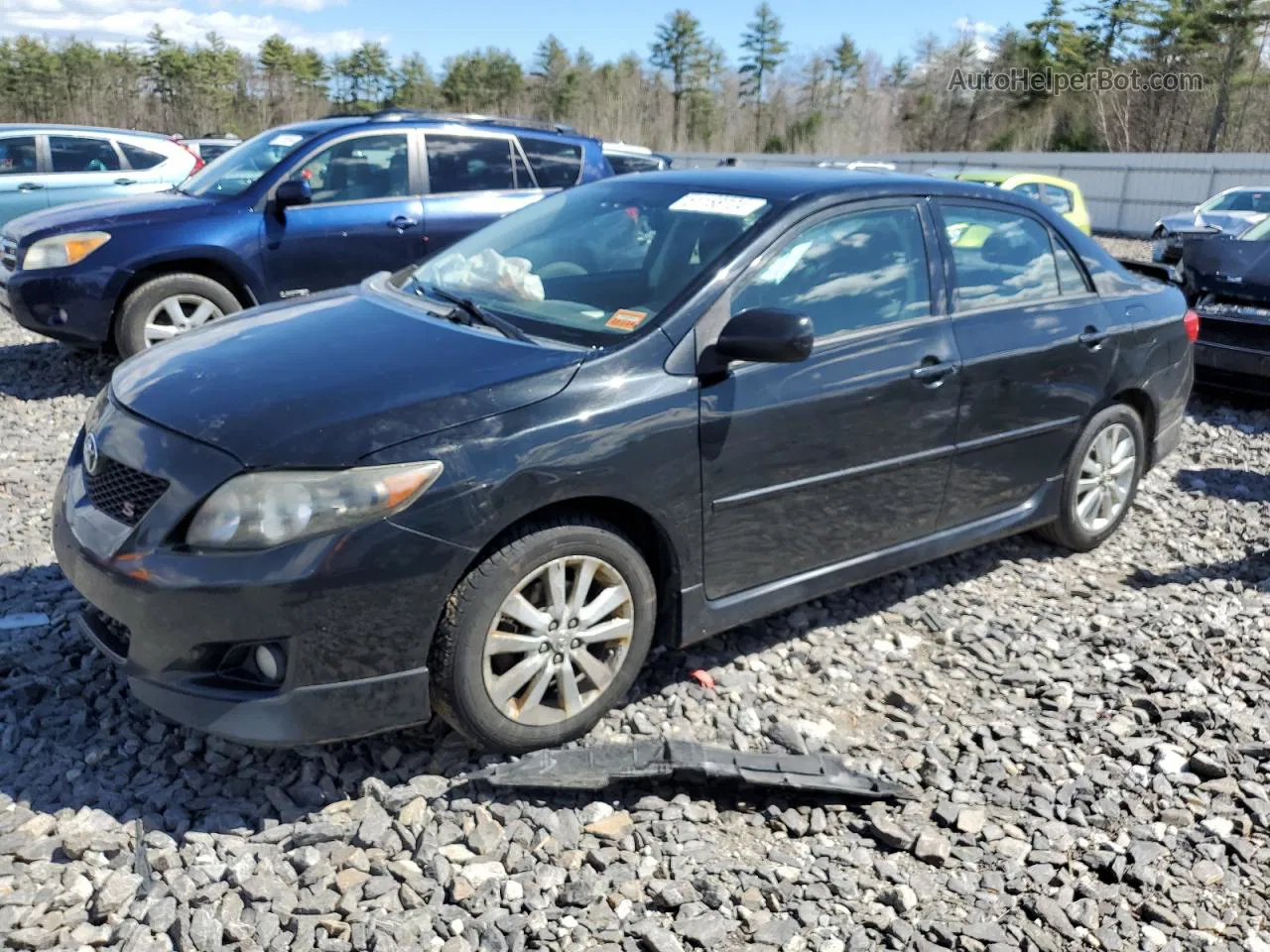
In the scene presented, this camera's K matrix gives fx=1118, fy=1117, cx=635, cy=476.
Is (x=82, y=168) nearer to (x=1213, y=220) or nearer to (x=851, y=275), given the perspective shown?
(x=851, y=275)

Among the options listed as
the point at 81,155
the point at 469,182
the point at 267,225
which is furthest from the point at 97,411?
the point at 81,155

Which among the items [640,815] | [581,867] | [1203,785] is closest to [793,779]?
[640,815]

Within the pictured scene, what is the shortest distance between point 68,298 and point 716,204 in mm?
5152

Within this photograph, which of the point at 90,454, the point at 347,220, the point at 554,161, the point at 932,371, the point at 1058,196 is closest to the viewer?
the point at 90,454

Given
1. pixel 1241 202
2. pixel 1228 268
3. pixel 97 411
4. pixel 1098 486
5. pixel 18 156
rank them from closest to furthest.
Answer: pixel 97 411
pixel 1098 486
pixel 1228 268
pixel 18 156
pixel 1241 202

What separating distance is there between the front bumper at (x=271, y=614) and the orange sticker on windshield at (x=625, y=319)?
0.97 meters

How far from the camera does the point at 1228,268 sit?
8.20 meters

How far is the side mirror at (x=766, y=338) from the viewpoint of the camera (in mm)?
3381

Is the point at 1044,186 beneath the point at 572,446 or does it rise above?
above

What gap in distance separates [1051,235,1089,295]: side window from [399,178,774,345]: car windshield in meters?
1.64

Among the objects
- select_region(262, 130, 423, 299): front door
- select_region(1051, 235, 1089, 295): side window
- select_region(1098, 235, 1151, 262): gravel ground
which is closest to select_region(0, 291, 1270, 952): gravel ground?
select_region(1051, 235, 1089, 295): side window

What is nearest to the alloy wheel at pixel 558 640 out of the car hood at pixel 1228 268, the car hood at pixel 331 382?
the car hood at pixel 331 382

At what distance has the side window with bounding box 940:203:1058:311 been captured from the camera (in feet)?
14.4

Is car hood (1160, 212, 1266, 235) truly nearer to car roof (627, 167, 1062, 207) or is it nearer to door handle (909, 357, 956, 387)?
car roof (627, 167, 1062, 207)
